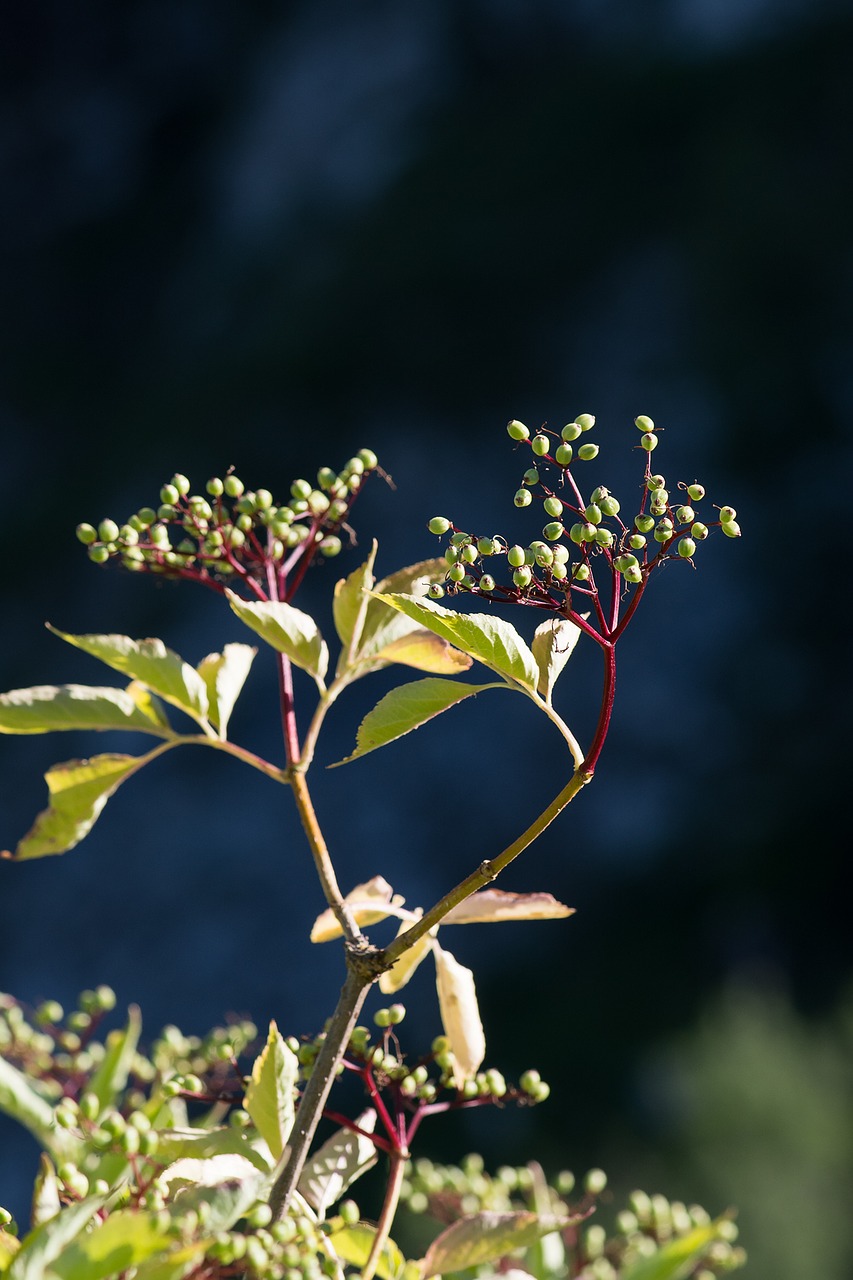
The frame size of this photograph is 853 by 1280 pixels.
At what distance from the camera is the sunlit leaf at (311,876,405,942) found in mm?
453

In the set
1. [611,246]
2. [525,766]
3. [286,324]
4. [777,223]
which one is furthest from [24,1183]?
[777,223]

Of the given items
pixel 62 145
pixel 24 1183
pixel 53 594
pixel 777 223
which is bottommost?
pixel 24 1183

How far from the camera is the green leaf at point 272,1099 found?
16.6 inches

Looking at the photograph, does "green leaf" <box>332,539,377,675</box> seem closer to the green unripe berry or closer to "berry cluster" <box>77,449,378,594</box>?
"berry cluster" <box>77,449,378,594</box>

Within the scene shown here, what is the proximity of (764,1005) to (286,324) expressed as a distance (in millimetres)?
8161

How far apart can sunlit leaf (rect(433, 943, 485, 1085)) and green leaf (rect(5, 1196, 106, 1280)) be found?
0.48 feet

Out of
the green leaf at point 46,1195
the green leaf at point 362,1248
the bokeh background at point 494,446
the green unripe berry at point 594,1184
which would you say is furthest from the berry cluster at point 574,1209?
the bokeh background at point 494,446

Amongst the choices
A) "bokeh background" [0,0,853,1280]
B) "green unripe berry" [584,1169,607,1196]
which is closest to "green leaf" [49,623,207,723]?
"green unripe berry" [584,1169,607,1196]

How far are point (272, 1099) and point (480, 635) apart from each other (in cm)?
17

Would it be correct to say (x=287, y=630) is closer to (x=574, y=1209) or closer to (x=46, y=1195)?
(x=46, y=1195)

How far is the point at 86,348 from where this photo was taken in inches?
495

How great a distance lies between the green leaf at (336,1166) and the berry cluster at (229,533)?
8.3 inches

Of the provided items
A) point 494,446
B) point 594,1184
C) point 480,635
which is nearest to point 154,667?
point 480,635

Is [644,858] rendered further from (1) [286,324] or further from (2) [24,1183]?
(1) [286,324]
